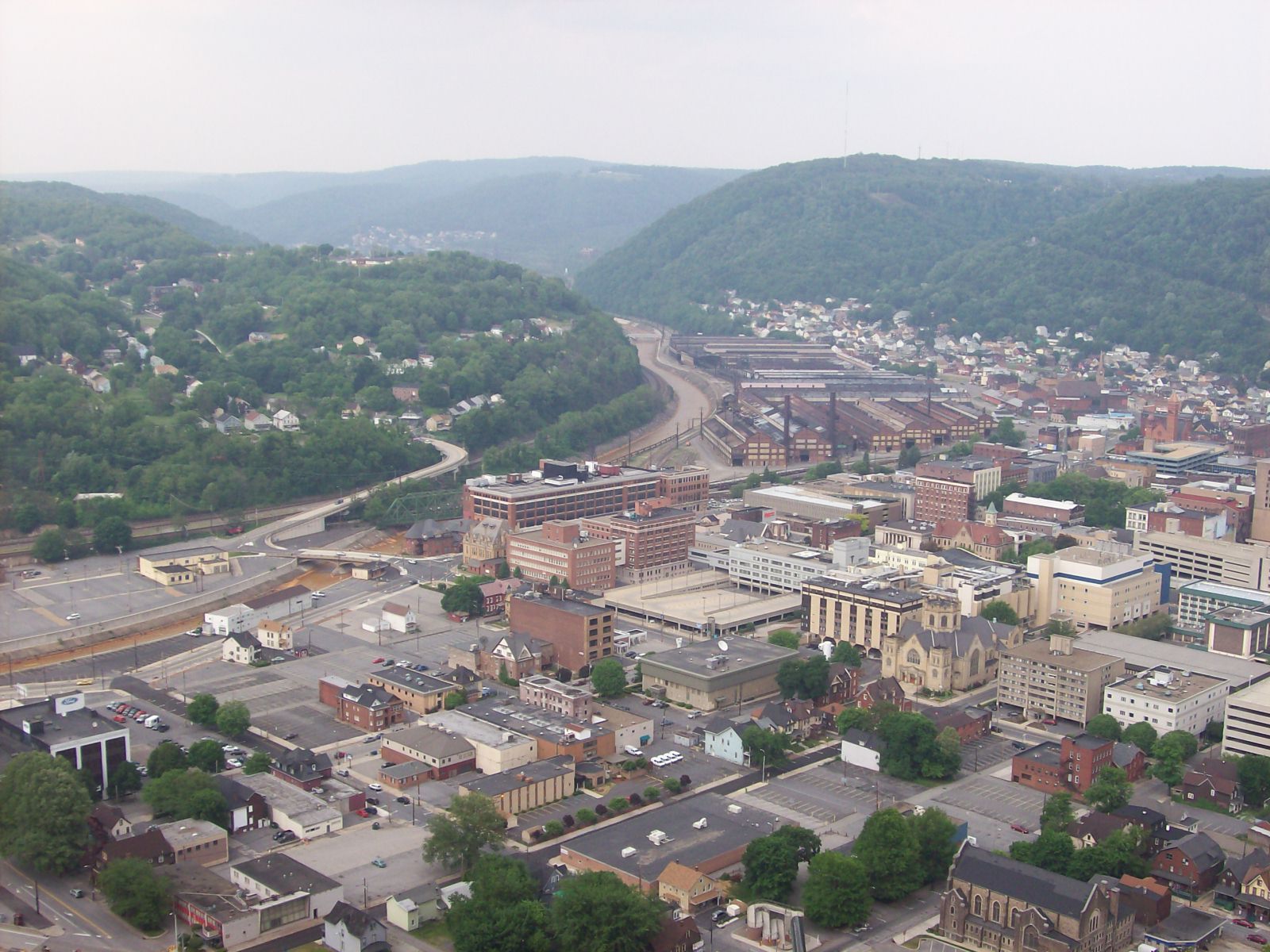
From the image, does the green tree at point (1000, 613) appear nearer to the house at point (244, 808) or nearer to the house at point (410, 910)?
the house at point (410, 910)

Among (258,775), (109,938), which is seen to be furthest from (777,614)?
(109,938)

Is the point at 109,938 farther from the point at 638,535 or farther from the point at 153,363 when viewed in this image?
the point at 153,363

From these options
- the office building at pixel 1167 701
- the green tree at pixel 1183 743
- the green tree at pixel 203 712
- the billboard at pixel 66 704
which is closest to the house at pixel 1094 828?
the green tree at pixel 1183 743

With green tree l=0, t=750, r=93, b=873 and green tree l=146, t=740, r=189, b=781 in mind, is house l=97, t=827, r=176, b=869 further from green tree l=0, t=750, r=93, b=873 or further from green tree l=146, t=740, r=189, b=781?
Result: green tree l=146, t=740, r=189, b=781

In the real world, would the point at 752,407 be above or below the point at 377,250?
below

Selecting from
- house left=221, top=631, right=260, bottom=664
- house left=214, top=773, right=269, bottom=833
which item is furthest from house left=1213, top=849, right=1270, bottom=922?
house left=221, top=631, right=260, bottom=664

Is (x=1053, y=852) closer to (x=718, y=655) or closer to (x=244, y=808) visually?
(x=718, y=655)
